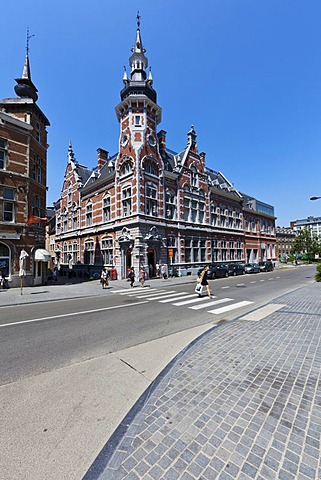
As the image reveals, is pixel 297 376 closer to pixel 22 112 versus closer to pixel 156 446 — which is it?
pixel 156 446

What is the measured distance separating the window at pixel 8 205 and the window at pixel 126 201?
34.5ft

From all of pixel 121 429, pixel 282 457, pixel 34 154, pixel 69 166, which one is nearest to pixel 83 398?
pixel 121 429

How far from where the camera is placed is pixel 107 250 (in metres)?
27.0

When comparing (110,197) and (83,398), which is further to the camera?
(110,197)

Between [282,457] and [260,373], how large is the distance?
1783 mm

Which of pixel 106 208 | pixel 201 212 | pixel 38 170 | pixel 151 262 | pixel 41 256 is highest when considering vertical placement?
pixel 38 170

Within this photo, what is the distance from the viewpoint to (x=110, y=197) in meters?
27.0

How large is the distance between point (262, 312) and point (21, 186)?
20859 mm

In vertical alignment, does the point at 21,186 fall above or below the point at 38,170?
below

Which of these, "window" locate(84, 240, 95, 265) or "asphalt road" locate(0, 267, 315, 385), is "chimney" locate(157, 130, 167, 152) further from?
"asphalt road" locate(0, 267, 315, 385)

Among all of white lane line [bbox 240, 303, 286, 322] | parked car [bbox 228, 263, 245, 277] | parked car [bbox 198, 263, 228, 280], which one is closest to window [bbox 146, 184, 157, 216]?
parked car [bbox 198, 263, 228, 280]

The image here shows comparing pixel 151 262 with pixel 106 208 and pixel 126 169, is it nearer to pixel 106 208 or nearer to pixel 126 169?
pixel 106 208

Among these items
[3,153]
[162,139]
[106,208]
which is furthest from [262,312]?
[162,139]

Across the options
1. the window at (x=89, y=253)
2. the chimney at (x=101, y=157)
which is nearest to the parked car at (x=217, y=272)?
the window at (x=89, y=253)
